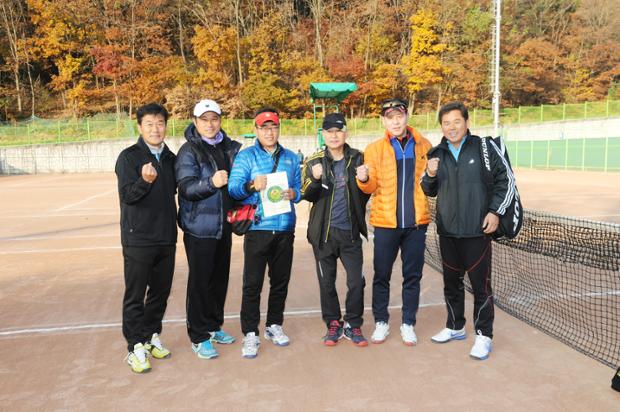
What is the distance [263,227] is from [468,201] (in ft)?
5.77

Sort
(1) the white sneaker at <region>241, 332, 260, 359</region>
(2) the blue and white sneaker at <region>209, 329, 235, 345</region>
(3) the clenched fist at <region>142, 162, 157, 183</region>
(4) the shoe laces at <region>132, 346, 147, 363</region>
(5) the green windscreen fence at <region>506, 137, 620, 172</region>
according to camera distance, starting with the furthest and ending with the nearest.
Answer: (5) the green windscreen fence at <region>506, 137, 620, 172</region> < (2) the blue and white sneaker at <region>209, 329, 235, 345</region> < (1) the white sneaker at <region>241, 332, 260, 359</region> < (4) the shoe laces at <region>132, 346, 147, 363</region> < (3) the clenched fist at <region>142, 162, 157, 183</region>

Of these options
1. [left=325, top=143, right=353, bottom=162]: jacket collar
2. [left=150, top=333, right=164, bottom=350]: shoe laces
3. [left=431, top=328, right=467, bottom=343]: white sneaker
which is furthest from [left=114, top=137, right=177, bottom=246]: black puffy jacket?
[left=431, top=328, right=467, bottom=343]: white sneaker

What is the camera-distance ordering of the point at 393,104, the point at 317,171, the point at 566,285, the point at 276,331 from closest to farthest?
the point at 317,171 → the point at 393,104 → the point at 276,331 → the point at 566,285

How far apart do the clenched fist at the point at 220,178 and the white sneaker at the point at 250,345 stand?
1392 mm

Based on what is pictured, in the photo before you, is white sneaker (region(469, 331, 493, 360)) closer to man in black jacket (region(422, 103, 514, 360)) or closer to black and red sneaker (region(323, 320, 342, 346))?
man in black jacket (region(422, 103, 514, 360))

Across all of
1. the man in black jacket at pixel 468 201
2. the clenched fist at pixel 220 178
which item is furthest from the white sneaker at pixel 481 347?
the clenched fist at pixel 220 178

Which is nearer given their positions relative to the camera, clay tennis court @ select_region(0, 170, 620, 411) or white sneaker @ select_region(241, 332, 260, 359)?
clay tennis court @ select_region(0, 170, 620, 411)

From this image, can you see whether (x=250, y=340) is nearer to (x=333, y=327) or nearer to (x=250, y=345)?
(x=250, y=345)

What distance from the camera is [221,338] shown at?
4.61 metres

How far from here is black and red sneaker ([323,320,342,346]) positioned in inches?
176

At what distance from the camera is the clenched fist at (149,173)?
3693 millimetres

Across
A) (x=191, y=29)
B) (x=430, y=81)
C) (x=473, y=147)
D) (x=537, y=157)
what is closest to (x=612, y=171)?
(x=537, y=157)

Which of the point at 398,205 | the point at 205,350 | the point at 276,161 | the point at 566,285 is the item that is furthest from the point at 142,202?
the point at 566,285

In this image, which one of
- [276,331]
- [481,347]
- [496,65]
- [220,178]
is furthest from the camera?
[496,65]
